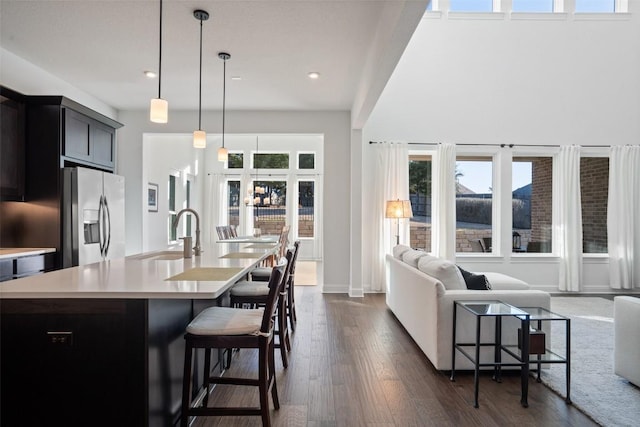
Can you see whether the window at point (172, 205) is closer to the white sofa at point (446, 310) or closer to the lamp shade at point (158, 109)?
the lamp shade at point (158, 109)

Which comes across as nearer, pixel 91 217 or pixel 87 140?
pixel 91 217

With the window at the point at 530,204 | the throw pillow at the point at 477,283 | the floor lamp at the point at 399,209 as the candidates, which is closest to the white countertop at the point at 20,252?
the throw pillow at the point at 477,283

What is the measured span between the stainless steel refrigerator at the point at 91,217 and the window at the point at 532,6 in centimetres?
668

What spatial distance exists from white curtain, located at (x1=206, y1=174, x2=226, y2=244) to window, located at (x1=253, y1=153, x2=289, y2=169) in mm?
1057

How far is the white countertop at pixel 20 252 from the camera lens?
3.05 m

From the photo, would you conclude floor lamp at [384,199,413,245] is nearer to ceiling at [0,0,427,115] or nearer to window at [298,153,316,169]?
ceiling at [0,0,427,115]

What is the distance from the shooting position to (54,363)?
163 centimetres

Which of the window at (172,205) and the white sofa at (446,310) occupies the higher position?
the window at (172,205)

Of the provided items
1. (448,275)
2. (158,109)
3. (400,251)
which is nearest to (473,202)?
(400,251)

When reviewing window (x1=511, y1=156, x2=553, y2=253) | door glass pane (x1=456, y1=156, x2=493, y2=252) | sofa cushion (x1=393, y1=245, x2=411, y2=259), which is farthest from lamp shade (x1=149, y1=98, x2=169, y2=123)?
window (x1=511, y1=156, x2=553, y2=253)

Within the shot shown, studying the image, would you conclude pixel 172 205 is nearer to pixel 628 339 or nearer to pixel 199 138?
pixel 199 138

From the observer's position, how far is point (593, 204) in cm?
617

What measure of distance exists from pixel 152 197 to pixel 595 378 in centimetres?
642

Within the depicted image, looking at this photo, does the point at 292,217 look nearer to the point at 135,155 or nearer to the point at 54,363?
the point at 135,155
